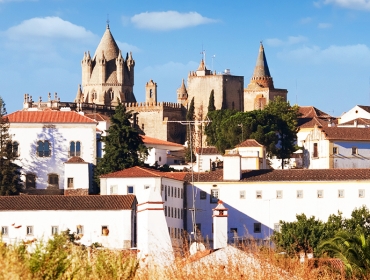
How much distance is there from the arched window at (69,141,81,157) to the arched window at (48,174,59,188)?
2.10 meters

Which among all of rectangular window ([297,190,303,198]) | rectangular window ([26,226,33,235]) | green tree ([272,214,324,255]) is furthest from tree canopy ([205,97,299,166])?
green tree ([272,214,324,255])

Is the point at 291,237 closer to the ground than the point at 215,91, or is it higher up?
closer to the ground

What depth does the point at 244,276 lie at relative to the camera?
87.1ft

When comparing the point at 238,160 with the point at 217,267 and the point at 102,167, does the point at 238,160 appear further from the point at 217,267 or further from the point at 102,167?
the point at 217,267

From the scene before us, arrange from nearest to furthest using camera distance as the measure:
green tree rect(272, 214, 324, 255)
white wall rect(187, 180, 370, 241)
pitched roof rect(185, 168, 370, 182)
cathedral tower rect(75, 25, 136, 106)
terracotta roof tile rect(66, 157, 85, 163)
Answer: green tree rect(272, 214, 324, 255) → white wall rect(187, 180, 370, 241) → pitched roof rect(185, 168, 370, 182) → terracotta roof tile rect(66, 157, 85, 163) → cathedral tower rect(75, 25, 136, 106)

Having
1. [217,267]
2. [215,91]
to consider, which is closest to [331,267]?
[217,267]

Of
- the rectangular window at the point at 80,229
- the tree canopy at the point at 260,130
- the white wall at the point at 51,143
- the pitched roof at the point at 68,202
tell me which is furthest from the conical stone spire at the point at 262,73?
the rectangular window at the point at 80,229

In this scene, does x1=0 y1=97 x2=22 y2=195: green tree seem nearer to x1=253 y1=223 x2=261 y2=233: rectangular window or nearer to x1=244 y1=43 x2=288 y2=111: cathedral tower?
x1=253 y1=223 x2=261 y2=233: rectangular window

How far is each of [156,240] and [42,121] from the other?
191 ft

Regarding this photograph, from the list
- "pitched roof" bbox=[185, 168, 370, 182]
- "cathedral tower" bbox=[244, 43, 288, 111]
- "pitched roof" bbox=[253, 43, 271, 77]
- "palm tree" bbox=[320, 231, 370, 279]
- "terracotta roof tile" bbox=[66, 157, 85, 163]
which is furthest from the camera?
"pitched roof" bbox=[253, 43, 271, 77]

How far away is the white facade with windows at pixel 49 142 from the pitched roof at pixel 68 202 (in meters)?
13.6

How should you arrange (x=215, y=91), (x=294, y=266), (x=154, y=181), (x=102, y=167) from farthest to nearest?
(x=215, y=91)
(x=102, y=167)
(x=154, y=181)
(x=294, y=266)

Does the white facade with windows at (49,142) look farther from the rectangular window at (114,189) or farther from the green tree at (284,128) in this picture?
the green tree at (284,128)

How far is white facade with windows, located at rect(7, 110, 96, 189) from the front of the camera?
89.7 m
